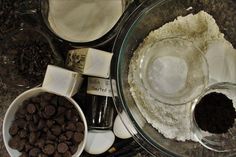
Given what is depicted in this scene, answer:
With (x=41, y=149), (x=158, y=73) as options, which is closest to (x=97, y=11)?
(x=158, y=73)

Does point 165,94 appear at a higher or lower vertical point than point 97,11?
lower

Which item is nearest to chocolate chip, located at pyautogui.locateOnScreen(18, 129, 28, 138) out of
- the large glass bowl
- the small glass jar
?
the large glass bowl

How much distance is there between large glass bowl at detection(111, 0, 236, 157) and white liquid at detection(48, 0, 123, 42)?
0.19ft

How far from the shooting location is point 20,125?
103cm

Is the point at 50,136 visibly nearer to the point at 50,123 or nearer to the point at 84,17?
the point at 50,123

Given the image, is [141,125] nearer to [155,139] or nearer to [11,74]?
[155,139]

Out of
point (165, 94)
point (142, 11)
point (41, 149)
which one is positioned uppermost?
point (142, 11)

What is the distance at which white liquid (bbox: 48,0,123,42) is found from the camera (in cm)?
105

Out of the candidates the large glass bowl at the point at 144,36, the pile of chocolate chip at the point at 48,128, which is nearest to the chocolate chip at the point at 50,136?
the pile of chocolate chip at the point at 48,128

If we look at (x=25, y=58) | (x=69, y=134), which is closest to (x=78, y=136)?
(x=69, y=134)

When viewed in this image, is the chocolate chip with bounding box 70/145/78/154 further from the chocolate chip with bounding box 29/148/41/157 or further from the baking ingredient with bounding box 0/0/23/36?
the baking ingredient with bounding box 0/0/23/36

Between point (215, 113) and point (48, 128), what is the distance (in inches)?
11.2

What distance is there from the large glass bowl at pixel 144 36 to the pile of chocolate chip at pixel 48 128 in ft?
0.31

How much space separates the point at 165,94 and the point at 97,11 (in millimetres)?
188
